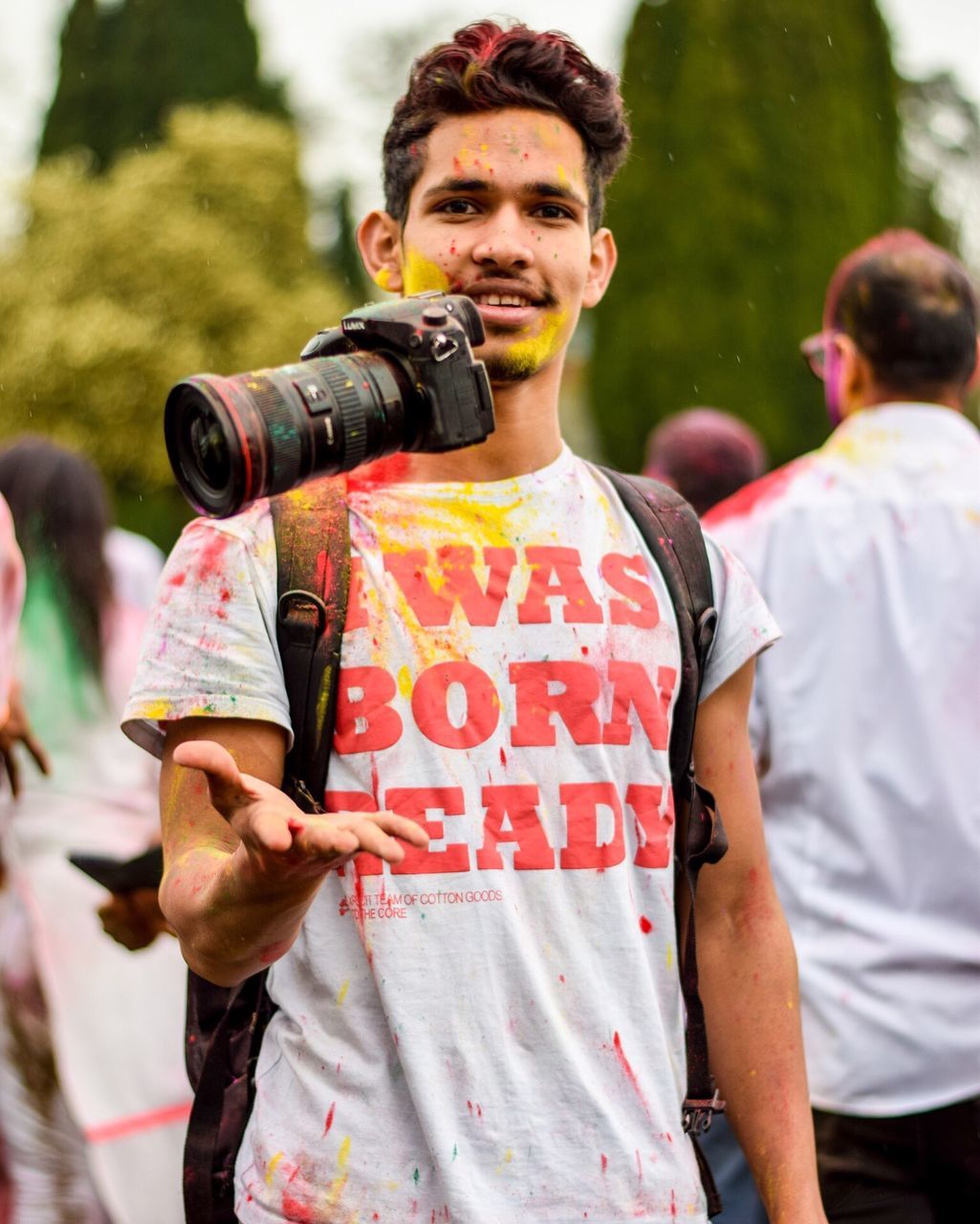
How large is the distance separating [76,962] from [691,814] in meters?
2.54

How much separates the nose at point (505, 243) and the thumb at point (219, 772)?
90 centimetres

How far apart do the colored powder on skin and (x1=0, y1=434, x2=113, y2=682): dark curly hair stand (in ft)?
7.89

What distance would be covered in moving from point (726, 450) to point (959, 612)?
6.96 ft

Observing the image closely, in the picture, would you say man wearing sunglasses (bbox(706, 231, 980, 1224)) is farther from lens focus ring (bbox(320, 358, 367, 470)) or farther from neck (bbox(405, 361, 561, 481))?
lens focus ring (bbox(320, 358, 367, 470))

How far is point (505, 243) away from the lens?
7.43ft

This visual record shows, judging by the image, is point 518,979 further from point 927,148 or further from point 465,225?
point 927,148

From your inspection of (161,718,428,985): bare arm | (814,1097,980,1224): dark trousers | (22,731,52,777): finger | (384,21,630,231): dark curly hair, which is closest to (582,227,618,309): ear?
(384,21,630,231): dark curly hair

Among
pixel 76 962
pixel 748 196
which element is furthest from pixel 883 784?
pixel 748 196

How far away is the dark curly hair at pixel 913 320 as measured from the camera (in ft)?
11.6

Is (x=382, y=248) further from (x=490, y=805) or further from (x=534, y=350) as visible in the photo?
(x=490, y=805)

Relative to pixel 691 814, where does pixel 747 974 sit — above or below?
below

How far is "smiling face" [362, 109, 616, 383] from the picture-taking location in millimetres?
2279

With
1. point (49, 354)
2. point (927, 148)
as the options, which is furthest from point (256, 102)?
point (927, 148)

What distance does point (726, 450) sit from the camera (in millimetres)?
5266
